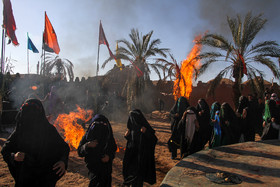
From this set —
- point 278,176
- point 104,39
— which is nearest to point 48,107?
point 104,39

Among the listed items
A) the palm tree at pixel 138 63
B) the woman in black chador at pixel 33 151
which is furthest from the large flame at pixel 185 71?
the woman in black chador at pixel 33 151

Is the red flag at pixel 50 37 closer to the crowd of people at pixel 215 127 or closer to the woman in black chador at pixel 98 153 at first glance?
the crowd of people at pixel 215 127

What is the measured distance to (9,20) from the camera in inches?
365

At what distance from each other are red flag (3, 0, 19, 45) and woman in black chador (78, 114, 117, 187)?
882cm

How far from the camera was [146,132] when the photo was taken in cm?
403

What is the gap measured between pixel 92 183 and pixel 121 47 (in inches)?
408

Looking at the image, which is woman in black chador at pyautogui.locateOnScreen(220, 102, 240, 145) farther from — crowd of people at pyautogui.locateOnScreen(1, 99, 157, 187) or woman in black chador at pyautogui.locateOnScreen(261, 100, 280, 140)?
crowd of people at pyautogui.locateOnScreen(1, 99, 157, 187)

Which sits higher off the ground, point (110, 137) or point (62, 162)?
point (110, 137)

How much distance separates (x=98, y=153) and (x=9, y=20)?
9.33m

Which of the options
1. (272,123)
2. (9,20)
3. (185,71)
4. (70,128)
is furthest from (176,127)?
(9,20)

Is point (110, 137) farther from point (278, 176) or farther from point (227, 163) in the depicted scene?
point (278, 176)

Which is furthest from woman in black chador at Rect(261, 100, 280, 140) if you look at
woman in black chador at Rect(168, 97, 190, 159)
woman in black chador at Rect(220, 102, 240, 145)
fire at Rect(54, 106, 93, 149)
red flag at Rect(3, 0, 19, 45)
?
red flag at Rect(3, 0, 19, 45)

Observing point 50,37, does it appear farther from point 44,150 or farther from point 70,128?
point 44,150

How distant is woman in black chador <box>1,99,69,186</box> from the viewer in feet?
8.30
